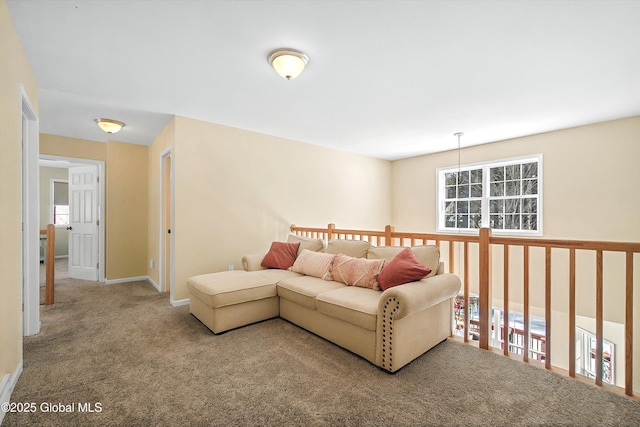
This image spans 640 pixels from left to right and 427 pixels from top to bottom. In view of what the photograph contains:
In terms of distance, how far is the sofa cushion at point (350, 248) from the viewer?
3.20m

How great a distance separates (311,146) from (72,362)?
14.2ft

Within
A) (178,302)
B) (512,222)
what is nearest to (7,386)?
(178,302)

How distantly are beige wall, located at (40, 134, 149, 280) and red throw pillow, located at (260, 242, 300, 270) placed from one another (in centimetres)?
291

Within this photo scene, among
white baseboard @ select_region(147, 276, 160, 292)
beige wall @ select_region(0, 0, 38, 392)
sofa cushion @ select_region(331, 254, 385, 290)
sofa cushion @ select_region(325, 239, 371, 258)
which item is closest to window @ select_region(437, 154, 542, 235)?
sofa cushion @ select_region(325, 239, 371, 258)

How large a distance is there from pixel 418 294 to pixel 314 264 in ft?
4.75

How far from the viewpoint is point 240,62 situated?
2488mm

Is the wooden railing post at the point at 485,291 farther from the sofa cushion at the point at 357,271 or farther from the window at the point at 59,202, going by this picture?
the window at the point at 59,202

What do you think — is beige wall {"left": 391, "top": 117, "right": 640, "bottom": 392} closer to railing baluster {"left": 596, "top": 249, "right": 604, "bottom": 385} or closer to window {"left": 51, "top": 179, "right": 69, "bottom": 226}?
railing baluster {"left": 596, "top": 249, "right": 604, "bottom": 385}

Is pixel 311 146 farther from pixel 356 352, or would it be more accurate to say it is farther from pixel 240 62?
pixel 356 352

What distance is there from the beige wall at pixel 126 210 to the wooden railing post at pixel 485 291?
5.40 meters

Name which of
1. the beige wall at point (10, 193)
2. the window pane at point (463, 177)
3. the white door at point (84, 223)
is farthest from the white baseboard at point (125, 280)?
the window pane at point (463, 177)

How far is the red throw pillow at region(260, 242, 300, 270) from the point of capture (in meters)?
3.72

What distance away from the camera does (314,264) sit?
3.35 m

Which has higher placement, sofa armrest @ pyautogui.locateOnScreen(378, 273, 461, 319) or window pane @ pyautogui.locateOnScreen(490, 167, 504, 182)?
window pane @ pyautogui.locateOnScreen(490, 167, 504, 182)
